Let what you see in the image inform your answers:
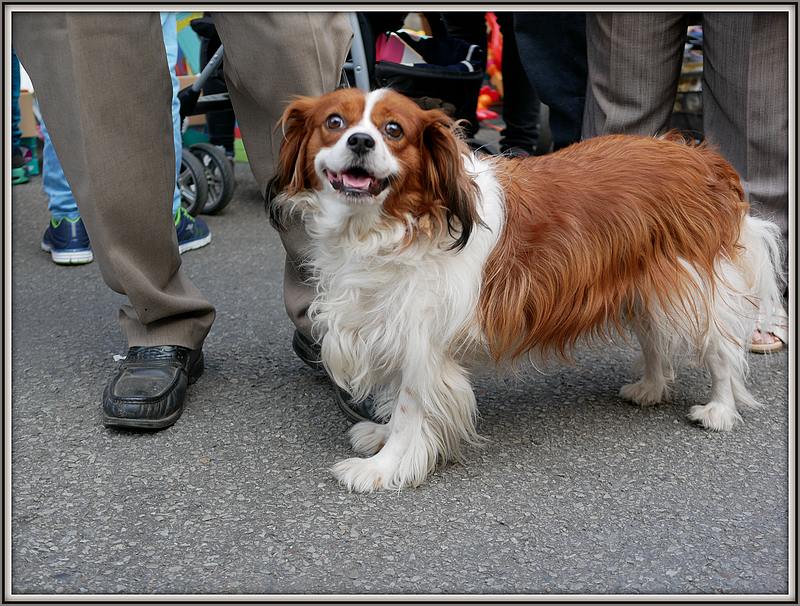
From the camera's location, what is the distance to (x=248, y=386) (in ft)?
10.7

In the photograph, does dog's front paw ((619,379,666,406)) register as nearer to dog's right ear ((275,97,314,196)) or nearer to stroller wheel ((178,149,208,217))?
dog's right ear ((275,97,314,196))

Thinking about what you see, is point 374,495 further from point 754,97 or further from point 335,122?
point 754,97

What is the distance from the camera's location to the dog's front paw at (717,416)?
3.00 m

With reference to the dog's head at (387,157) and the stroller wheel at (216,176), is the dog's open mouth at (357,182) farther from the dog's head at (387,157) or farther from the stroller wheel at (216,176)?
the stroller wheel at (216,176)

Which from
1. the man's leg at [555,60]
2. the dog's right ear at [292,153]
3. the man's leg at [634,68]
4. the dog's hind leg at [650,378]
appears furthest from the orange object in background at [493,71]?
the dog's right ear at [292,153]

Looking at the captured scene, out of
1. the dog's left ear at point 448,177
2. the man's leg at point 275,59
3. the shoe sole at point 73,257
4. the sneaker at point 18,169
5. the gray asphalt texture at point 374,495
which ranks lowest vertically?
the gray asphalt texture at point 374,495

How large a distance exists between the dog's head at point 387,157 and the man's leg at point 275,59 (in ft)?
0.65

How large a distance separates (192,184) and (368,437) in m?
2.81

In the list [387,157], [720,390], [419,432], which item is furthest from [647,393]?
[387,157]

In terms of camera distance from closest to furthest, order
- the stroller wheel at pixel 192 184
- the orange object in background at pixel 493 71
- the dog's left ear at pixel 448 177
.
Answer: the dog's left ear at pixel 448 177, the stroller wheel at pixel 192 184, the orange object in background at pixel 493 71

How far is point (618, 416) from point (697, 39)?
3161mm

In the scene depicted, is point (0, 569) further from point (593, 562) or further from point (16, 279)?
point (16, 279)

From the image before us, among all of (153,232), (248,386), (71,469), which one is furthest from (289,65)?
(71,469)

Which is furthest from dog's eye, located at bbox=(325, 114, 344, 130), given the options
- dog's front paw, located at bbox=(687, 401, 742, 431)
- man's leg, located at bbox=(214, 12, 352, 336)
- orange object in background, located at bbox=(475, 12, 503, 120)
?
orange object in background, located at bbox=(475, 12, 503, 120)
